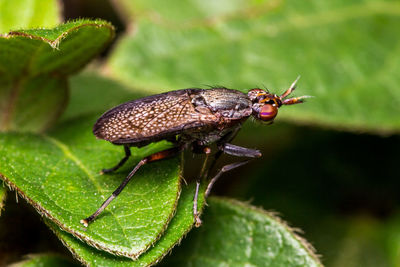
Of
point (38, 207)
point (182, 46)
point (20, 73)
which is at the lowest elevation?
point (38, 207)

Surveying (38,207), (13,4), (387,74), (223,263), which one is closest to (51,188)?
(38,207)

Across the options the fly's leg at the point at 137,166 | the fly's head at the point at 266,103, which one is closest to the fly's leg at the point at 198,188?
the fly's leg at the point at 137,166

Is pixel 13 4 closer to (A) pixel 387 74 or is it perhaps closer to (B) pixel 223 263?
(B) pixel 223 263

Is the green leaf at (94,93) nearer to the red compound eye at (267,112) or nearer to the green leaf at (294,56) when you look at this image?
the green leaf at (294,56)

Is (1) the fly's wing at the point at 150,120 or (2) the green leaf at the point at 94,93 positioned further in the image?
(2) the green leaf at the point at 94,93

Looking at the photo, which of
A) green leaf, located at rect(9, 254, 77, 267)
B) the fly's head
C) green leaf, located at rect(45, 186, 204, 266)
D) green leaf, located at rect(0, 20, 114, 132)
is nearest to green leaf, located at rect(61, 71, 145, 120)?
green leaf, located at rect(0, 20, 114, 132)

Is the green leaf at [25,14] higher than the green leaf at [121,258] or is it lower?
higher
